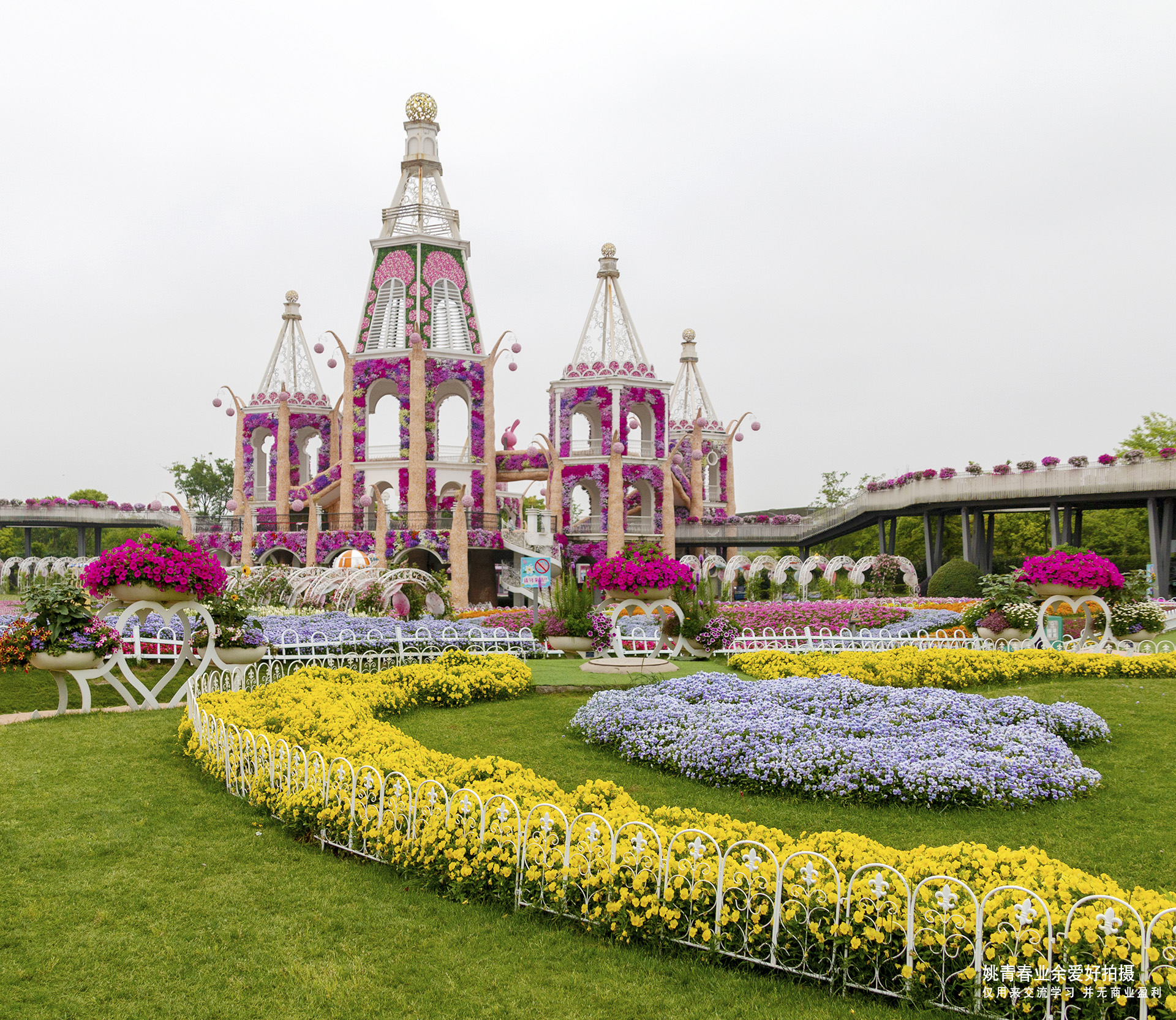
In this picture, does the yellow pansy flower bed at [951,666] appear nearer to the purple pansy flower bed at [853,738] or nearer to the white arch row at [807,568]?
the purple pansy flower bed at [853,738]

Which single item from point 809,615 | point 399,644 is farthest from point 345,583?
point 809,615

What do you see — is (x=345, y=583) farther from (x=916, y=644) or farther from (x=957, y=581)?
(x=957, y=581)

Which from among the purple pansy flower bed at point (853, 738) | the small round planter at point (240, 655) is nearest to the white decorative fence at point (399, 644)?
the small round planter at point (240, 655)

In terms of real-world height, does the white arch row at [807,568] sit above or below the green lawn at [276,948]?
above

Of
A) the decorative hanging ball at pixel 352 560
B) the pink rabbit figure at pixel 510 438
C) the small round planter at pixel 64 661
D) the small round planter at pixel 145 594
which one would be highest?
the pink rabbit figure at pixel 510 438

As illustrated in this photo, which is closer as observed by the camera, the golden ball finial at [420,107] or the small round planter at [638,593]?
the small round planter at [638,593]

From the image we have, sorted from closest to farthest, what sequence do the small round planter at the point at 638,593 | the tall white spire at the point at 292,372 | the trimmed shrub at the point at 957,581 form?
the small round planter at the point at 638,593, the trimmed shrub at the point at 957,581, the tall white spire at the point at 292,372

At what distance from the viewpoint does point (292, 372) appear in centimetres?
4622

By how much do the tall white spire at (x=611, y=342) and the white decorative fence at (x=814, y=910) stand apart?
36.6 m

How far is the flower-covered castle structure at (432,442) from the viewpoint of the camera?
36.5 meters

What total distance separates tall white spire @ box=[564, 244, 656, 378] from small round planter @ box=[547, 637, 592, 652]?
85.0 ft

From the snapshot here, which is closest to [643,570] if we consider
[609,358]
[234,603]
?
[234,603]

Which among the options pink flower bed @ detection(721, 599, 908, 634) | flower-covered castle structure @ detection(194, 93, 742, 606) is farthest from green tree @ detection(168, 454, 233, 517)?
pink flower bed @ detection(721, 599, 908, 634)

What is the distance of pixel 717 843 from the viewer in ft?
16.7
